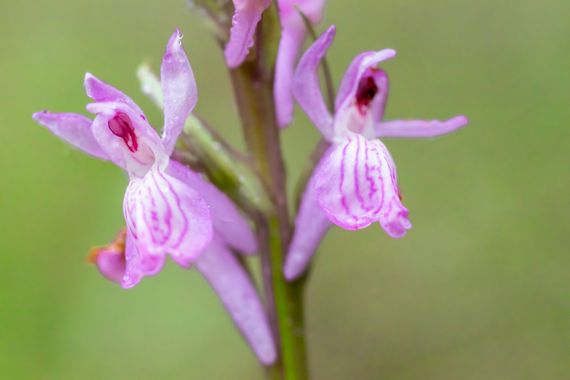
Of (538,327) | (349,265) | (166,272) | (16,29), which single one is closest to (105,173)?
(166,272)

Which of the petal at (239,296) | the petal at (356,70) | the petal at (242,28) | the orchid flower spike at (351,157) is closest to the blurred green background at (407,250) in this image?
the petal at (239,296)

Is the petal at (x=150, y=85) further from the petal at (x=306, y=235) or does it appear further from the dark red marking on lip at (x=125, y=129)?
the petal at (x=306, y=235)

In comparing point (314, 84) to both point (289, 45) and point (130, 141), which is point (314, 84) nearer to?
point (289, 45)

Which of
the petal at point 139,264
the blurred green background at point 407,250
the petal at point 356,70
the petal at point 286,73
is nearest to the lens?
the petal at point 139,264

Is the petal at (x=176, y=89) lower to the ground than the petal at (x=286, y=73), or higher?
higher

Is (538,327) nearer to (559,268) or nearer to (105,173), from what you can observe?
(559,268)

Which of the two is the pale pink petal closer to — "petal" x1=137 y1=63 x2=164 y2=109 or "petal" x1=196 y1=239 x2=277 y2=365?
"petal" x1=196 y1=239 x2=277 y2=365
